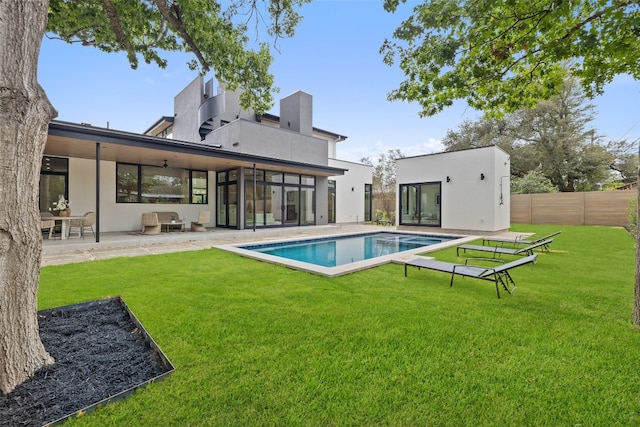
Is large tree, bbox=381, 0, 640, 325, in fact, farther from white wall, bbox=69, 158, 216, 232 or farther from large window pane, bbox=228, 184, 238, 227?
white wall, bbox=69, 158, 216, 232

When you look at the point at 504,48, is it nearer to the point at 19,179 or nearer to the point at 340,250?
the point at 19,179

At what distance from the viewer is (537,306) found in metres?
3.87

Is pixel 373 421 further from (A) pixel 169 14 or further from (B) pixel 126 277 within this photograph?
(A) pixel 169 14

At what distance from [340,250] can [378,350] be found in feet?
24.2

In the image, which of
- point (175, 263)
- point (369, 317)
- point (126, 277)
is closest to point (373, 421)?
point (369, 317)

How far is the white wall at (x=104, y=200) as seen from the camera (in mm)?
11039

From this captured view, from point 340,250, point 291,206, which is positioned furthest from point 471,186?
point 291,206

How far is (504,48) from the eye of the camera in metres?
4.38

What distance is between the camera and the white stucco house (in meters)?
9.95

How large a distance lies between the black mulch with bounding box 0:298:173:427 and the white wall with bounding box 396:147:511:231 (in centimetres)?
1367

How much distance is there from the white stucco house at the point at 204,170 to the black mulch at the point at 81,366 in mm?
6596

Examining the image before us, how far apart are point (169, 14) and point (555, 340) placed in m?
6.77

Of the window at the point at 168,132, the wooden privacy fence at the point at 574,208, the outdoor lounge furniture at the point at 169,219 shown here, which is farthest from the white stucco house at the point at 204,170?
the wooden privacy fence at the point at 574,208

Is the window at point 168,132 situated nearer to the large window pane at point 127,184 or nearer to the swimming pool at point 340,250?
the large window pane at point 127,184
